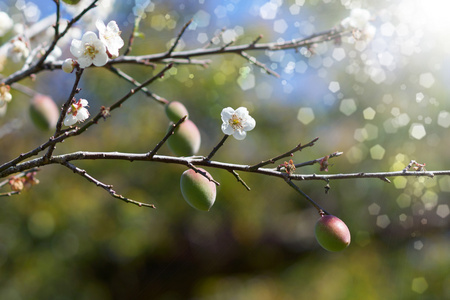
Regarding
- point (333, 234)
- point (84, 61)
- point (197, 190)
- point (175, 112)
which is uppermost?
point (175, 112)

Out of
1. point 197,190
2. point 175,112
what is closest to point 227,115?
point 197,190

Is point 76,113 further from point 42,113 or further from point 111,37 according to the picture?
point 42,113

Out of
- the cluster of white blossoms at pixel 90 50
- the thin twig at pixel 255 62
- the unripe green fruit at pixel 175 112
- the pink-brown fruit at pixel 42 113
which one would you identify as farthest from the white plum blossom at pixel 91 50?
the pink-brown fruit at pixel 42 113

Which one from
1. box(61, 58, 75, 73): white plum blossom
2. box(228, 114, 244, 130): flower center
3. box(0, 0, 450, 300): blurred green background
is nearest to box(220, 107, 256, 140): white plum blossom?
box(228, 114, 244, 130): flower center

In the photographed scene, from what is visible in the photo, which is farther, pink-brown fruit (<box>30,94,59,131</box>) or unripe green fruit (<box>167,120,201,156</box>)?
pink-brown fruit (<box>30,94,59,131</box>)

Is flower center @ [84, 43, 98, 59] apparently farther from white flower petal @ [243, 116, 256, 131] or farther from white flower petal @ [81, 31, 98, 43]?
white flower petal @ [243, 116, 256, 131]

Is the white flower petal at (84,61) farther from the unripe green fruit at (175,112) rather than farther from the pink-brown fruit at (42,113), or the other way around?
the pink-brown fruit at (42,113)
